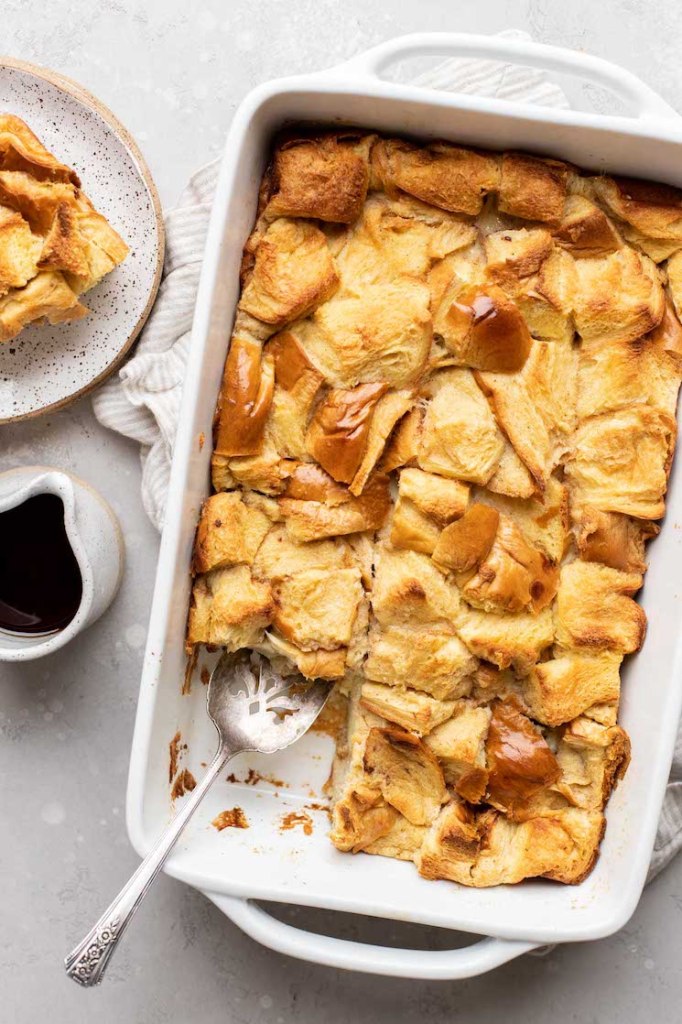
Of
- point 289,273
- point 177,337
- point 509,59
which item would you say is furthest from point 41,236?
point 509,59

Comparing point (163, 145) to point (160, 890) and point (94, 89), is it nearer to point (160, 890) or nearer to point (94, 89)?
point (94, 89)

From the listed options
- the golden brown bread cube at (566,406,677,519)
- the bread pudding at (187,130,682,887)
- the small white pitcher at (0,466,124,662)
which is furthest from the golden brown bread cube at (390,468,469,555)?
the small white pitcher at (0,466,124,662)

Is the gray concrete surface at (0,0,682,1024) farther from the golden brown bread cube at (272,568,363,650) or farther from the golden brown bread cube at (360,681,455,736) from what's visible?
→ the golden brown bread cube at (360,681,455,736)

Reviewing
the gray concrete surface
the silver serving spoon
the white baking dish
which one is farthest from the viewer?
the gray concrete surface

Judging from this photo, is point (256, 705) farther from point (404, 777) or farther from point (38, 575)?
point (38, 575)

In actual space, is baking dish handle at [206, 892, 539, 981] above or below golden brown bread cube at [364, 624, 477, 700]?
below

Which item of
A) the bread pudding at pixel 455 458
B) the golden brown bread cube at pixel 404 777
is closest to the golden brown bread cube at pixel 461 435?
the bread pudding at pixel 455 458

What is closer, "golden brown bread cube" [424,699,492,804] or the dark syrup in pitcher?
"golden brown bread cube" [424,699,492,804]

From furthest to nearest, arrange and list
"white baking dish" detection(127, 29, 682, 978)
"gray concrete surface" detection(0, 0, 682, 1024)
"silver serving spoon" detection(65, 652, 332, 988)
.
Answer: "gray concrete surface" detection(0, 0, 682, 1024)
"silver serving spoon" detection(65, 652, 332, 988)
"white baking dish" detection(127, 29, 682, 978)

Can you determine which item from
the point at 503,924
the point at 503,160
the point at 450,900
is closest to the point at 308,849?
the point at 450,900
